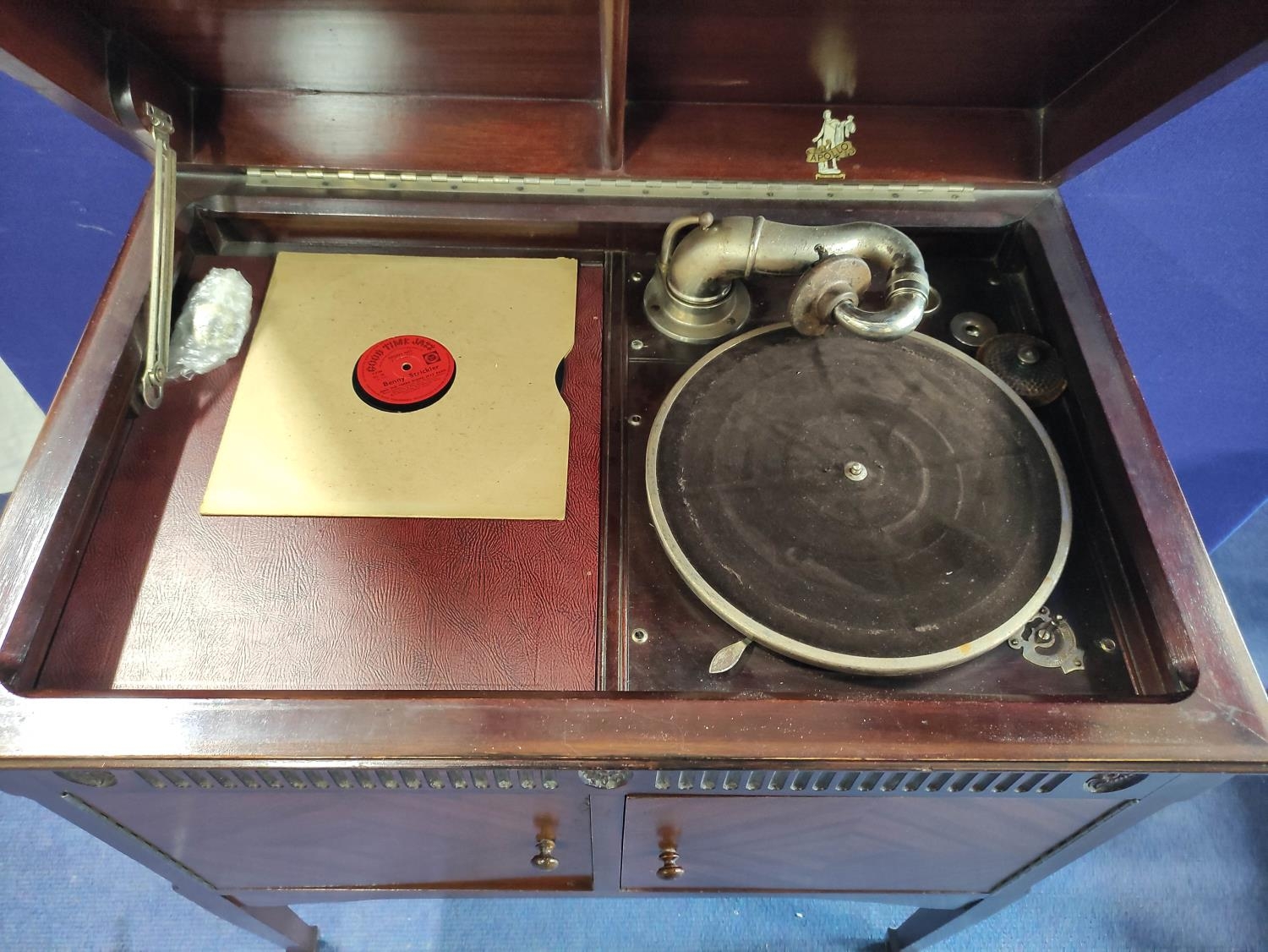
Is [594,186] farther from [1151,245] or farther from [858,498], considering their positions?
[1151,245]

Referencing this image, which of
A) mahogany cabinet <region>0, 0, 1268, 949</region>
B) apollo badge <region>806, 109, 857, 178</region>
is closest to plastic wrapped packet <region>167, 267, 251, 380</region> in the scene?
mahogany cabinet <region>0, 0, 1268, 949</region>

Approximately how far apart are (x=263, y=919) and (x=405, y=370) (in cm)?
92

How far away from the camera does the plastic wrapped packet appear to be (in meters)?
0.98

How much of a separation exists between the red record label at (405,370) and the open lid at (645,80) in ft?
0.76

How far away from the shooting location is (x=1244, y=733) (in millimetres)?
703

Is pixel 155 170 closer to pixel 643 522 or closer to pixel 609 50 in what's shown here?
pixel 609 50

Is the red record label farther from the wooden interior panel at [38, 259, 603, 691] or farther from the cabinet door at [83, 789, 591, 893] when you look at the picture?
the cabinet door at [83, 789, 591, 893]

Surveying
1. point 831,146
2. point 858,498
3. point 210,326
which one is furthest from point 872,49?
point 210,326

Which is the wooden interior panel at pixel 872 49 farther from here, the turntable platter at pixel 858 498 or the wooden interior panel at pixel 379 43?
the turntable platter at pixel 858 498

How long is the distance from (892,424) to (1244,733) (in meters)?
0.43

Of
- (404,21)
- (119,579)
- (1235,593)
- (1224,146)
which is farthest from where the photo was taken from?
(1235,593)

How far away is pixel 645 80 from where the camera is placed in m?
1.03

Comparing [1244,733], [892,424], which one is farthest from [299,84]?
[1244,733]

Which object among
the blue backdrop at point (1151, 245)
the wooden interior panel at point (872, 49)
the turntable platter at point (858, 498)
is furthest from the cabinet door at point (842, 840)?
the blue backdrop at point (1151, 245)
